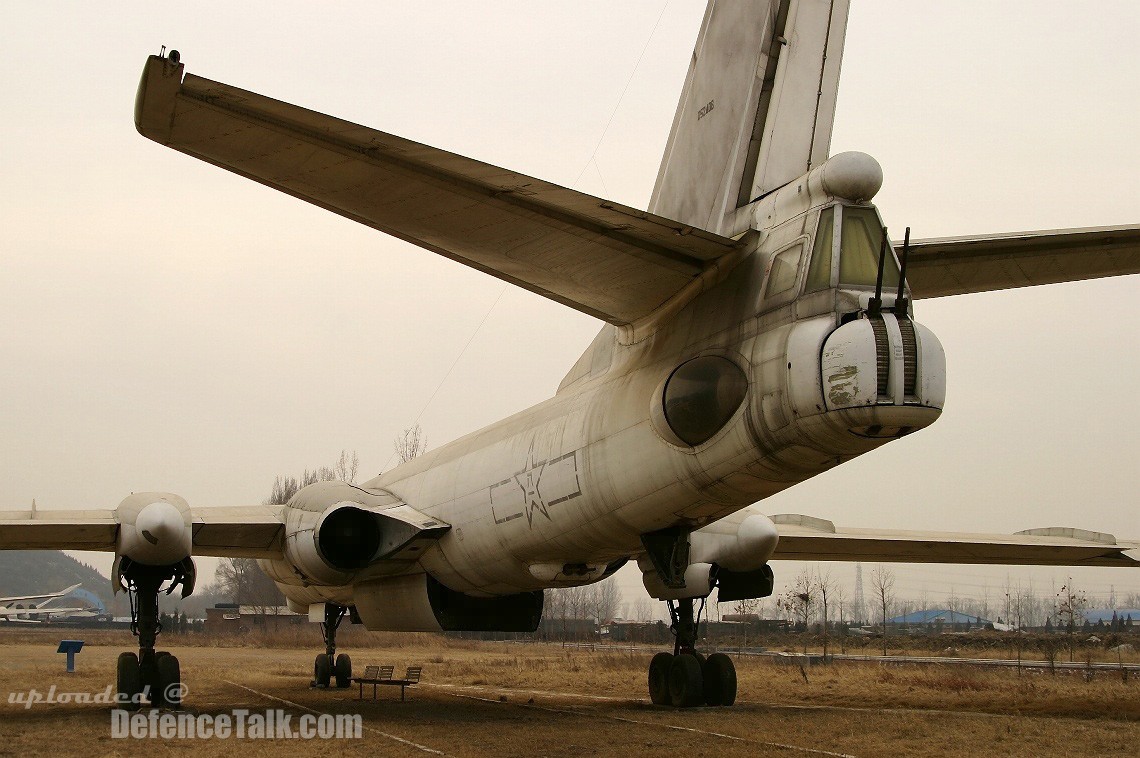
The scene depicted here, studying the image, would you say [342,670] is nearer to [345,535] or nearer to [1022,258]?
[345,535]

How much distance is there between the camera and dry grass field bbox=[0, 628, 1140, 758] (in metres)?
9.17

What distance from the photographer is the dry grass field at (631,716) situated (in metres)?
9.17

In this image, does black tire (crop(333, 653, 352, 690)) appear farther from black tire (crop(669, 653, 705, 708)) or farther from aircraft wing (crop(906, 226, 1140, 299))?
aircraft wing (crop(906, 226, 1140, 299))

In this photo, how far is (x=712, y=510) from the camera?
828cm

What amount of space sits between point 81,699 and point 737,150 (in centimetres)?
1103

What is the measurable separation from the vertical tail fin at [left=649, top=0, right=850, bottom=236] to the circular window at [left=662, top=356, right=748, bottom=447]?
1314 millimetres

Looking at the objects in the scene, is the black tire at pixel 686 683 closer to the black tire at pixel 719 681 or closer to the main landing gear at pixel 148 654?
the black tire at pixel 719 681

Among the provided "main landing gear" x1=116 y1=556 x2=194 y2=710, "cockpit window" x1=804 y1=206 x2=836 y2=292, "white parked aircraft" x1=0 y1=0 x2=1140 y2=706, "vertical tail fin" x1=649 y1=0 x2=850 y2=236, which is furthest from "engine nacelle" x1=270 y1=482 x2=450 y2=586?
"cockpit window" x1=804 y1=206 x2=836 y2=292

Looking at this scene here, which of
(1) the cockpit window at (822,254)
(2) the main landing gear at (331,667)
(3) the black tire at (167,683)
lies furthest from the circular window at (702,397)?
(2) the main landing gear at (331,667)

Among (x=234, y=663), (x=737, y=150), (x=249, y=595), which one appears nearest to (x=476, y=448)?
(x=737, y=150)

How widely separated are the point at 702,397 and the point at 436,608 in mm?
5347

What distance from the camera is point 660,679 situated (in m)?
13.0

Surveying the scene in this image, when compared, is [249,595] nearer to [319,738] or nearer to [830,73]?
[319,738]

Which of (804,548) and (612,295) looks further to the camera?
(804,548)
